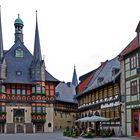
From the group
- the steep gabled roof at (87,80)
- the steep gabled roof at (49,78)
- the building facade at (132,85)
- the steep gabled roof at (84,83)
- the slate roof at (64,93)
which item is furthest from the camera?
the slate roof at (64,93)

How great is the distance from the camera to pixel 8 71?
77625mm

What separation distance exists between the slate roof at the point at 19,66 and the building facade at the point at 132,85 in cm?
3652

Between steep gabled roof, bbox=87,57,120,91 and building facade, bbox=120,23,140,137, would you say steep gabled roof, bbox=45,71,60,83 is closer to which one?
steep gabled roof, bbox=87,57,120,91

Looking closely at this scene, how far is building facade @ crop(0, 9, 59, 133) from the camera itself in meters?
74.3

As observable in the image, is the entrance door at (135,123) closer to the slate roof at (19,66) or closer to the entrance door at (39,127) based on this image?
the entrance door at (39,127)

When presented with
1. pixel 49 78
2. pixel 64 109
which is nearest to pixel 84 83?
pixel 49 78

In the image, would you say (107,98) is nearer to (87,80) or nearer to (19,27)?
(87,80)

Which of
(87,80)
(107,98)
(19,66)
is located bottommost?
(107,98)

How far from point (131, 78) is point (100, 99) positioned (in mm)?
13219

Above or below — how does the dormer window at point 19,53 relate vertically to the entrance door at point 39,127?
above

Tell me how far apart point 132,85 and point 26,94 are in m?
38.5

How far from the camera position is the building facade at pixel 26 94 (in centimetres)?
7431


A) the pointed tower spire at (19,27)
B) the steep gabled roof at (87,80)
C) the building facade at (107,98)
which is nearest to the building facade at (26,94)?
the steep gabled roof at (87,80)

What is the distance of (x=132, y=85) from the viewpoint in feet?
133
